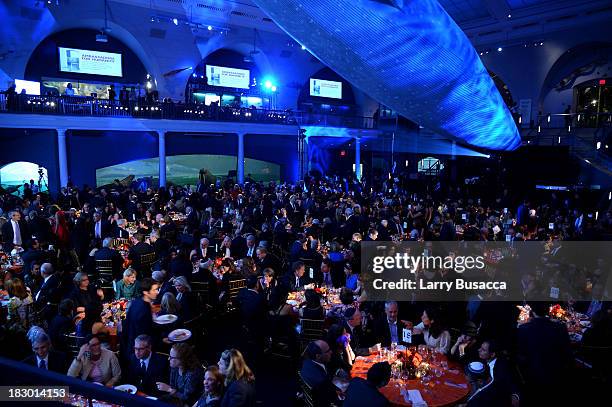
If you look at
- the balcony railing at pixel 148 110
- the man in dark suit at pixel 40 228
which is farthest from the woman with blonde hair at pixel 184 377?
the balcony railing at pixel 148 110

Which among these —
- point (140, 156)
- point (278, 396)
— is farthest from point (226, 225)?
point (140, 156)

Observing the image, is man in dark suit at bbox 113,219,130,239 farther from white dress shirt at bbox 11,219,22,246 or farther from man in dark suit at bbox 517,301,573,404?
man in dark suit at bbox 517,301,573,404

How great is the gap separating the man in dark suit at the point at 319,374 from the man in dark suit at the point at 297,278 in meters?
2.92

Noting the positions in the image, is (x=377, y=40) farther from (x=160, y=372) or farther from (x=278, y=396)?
(x=278, y=396)

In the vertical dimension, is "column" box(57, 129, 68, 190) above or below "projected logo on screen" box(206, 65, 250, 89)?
below

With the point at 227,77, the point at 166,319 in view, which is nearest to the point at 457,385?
the point at 166,319

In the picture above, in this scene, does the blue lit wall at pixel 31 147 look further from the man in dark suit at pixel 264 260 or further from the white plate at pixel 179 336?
the white plate at pixel 179 336

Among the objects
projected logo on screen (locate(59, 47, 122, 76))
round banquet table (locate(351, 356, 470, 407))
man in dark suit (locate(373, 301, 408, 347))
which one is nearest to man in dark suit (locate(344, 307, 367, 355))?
man in dark suit (locate(373, 301, 408, 347))

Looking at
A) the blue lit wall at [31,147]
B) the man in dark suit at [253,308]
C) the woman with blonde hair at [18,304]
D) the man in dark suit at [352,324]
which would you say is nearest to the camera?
the man in dark suit at [352,324]

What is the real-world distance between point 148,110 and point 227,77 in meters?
8.84

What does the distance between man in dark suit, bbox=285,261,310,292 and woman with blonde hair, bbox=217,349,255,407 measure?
3284 mm

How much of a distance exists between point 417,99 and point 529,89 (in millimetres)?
26388

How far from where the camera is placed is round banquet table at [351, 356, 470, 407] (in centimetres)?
434

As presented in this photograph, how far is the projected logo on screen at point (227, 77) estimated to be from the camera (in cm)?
2609
